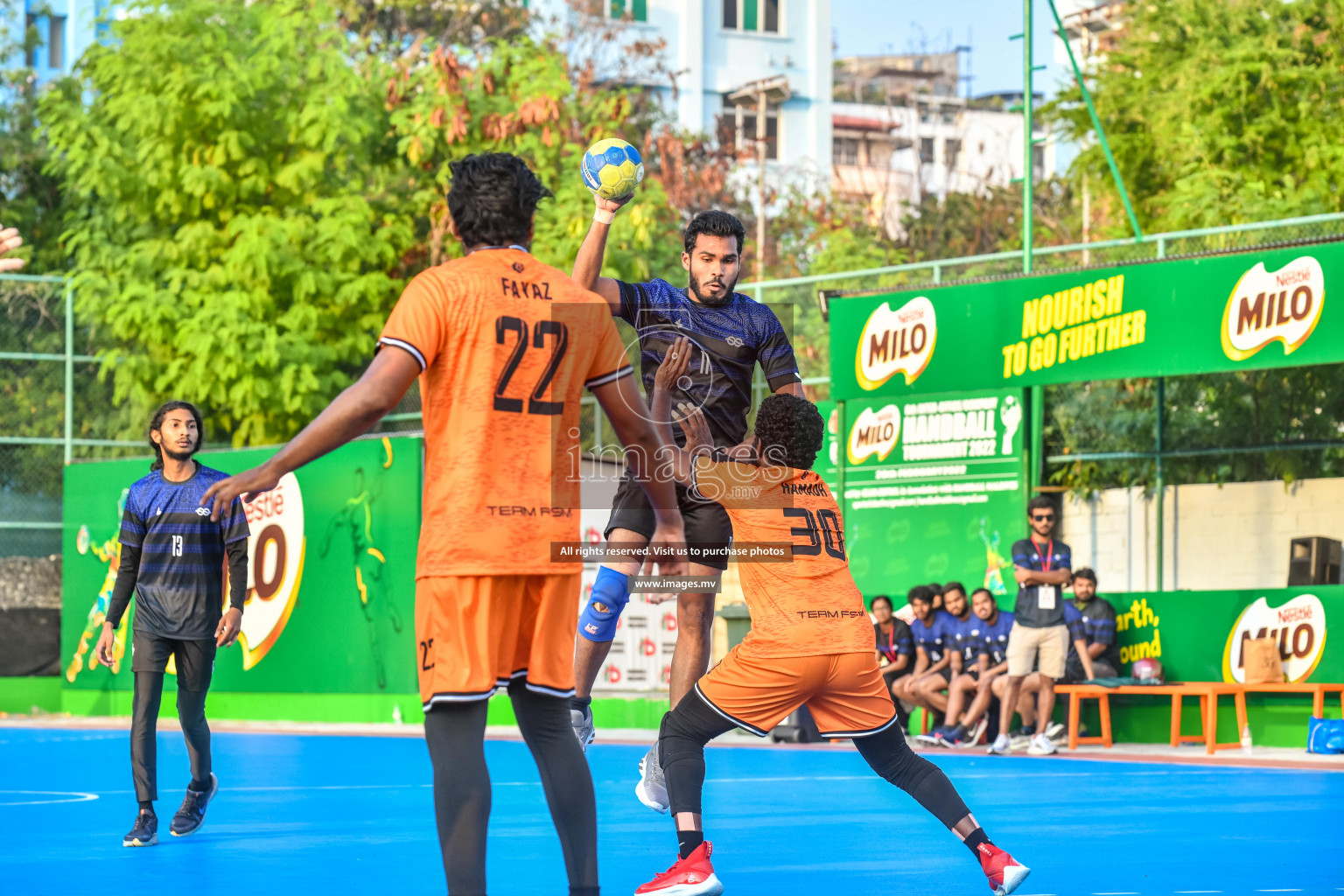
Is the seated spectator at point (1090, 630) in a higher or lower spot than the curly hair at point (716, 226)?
lower

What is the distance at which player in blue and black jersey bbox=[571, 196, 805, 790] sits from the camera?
6.88 meters

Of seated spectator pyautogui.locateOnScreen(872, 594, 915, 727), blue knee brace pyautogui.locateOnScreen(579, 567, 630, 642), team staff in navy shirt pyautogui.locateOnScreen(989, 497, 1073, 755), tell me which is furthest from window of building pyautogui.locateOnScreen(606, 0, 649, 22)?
blue knee brace pyautogui.locateOnScreen(579, 567, 630, 642)

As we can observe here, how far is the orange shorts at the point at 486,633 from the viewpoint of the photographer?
15.1 ft

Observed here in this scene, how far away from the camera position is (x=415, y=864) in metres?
7.22

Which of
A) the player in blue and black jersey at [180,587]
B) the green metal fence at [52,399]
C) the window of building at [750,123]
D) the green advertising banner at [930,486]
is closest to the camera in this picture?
the player in blue and black jersey at [180,587]

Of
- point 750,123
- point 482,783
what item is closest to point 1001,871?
point 482,783

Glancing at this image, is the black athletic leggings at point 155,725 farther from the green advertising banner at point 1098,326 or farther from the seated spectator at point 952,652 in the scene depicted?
the green advertising banner at point 1098,326

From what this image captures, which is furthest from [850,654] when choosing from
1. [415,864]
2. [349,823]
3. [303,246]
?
[303,246]

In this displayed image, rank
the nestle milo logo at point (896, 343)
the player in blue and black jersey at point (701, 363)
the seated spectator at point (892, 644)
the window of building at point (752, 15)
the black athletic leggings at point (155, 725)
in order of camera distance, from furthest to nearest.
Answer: the window of building at point (752, 15) → the nestle milo logo at point (896, 343) → the seated spectator at point (892, 644) → the black athletic leggings at point (155, 725) → the player in blue and black jersey at point (701, 363)

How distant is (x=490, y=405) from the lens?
4.64 m

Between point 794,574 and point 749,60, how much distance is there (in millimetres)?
50257

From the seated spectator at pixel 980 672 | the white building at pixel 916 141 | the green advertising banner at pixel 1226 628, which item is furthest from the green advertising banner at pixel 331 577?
the white building at pixel 916 141

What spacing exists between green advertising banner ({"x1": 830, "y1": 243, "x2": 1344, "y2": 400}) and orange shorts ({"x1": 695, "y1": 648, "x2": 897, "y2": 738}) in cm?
959

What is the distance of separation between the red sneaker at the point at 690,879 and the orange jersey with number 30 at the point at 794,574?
2.37ft
